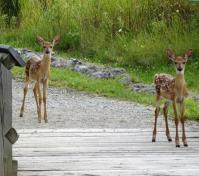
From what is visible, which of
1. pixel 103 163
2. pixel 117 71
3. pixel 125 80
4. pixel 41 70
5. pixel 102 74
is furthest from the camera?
pixel 117 71

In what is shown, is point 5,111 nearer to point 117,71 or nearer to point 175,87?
point 175,87

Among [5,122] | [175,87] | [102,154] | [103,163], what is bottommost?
[102,154]

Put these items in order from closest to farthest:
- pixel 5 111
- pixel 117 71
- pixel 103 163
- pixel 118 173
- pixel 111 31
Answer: pixel 5 111
pixel 118 173
pixel 103 163
pixel 117 71
pixel 111 31

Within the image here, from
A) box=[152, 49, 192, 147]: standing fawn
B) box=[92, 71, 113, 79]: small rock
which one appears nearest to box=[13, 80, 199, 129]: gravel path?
box=[92, 71, 113, 79]: small rock

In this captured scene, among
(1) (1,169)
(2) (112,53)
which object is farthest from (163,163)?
(2) (112,53)

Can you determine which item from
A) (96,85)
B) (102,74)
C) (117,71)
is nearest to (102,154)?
A: (96,85)

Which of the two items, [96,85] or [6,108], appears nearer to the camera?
[6,108]

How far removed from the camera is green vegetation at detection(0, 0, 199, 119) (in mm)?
16172

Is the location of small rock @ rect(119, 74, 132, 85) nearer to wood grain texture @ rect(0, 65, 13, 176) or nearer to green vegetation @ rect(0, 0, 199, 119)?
green vegetation @ rect(0, 0, 199, 119)

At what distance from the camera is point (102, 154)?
690 cm

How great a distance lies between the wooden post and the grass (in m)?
7.71

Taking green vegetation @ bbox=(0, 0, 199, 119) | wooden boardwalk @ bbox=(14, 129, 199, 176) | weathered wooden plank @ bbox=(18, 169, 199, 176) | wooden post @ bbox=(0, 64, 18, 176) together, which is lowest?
green vegetation @ bbox=(0, 0, 199, 119)

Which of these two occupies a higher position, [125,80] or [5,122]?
[5,122]

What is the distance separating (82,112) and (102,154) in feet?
18.2
